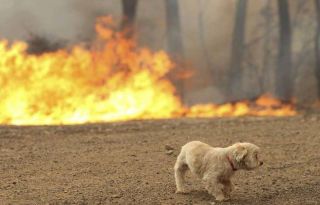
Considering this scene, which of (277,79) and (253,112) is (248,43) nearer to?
(277,79)

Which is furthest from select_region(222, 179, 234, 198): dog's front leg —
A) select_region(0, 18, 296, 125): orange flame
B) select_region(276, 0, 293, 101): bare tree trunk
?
select_region(276, 0, 293, 101): bare tree trunk

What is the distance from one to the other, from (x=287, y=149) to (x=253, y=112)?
7.41 meters

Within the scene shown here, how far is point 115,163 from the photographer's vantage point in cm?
869

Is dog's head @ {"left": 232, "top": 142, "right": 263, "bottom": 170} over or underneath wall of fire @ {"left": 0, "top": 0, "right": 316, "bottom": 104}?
underneath

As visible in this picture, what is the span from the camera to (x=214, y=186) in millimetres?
6414

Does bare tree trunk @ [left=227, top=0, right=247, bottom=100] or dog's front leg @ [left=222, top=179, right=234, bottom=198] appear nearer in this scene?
dog's front leg @ [left=222, top=179, right=234, bottom=198]

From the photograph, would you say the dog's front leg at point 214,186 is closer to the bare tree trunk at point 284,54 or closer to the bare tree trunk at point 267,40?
the bare tree trunk at point 284,54

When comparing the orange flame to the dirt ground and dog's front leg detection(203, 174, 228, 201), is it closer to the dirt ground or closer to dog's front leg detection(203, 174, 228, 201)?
the dirt ground

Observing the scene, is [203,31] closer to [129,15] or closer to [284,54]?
[129,15]

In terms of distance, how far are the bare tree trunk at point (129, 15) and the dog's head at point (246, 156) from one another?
1198cm

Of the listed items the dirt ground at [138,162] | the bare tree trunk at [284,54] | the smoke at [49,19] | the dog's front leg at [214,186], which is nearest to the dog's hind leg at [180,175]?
the dirt ground at [138,162]

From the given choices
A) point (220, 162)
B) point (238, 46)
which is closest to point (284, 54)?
point (238, 46)

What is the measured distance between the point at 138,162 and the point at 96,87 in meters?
7.43

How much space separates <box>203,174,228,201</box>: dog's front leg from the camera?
6395mm
